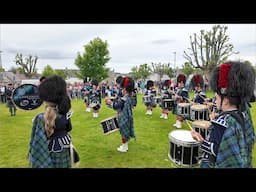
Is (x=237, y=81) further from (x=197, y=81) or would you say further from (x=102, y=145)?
(x=197, y=81)

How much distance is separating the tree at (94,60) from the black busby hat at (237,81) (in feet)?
56.8

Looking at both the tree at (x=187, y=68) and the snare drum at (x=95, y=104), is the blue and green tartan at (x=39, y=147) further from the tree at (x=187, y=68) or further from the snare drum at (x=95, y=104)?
the tree at (x=187, y=68)

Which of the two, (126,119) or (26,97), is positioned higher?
(26,97)

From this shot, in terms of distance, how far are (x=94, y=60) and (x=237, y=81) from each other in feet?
60.0

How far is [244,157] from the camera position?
142 cm

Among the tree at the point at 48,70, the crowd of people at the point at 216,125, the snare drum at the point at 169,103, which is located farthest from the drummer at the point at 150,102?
the tree at the point at 48,70

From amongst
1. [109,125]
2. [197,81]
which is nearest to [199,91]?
[197,81]

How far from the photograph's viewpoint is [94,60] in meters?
18.9

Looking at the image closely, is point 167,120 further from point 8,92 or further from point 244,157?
point 8,92

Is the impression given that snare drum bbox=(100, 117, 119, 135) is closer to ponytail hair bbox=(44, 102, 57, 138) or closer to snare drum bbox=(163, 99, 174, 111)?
ponytail hair bbox=(44, 102, 57, 138)
